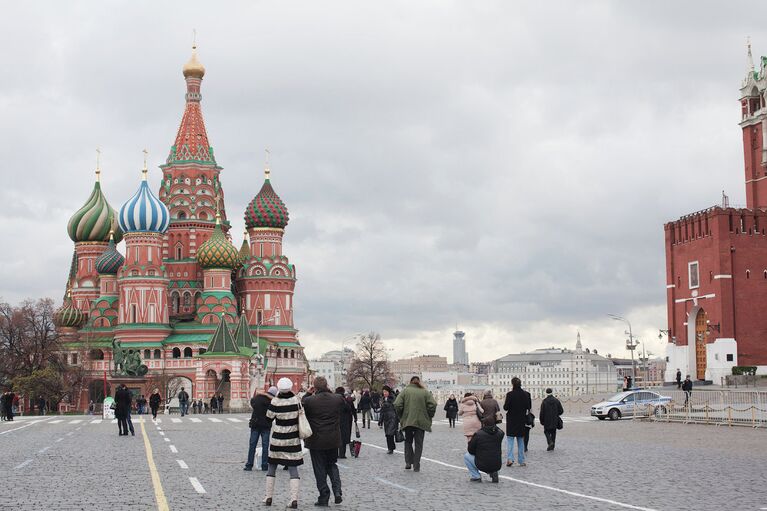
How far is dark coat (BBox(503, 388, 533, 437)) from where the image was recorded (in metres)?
18.8

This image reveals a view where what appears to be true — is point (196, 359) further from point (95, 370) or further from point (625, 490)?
point (625, 490)

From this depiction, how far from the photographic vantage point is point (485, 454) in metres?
15.4

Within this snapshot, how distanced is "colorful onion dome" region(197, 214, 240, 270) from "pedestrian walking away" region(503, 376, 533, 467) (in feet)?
233

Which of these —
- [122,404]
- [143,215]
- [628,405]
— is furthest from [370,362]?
[122,404]

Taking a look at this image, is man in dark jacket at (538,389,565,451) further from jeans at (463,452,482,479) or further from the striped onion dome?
the striped onion dome

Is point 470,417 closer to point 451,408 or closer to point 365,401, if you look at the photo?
point 365,401

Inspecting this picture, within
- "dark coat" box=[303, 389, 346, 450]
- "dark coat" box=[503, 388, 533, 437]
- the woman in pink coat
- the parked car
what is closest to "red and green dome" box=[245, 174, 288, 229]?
the parked car

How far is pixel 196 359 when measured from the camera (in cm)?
8219

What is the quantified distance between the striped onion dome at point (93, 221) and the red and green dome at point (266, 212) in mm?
12877

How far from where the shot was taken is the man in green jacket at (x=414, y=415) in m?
17.9

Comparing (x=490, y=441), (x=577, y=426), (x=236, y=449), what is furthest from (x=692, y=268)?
(x=490, y=441)

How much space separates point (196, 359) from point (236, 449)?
60.2 meters

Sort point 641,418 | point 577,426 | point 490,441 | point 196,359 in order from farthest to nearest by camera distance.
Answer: point 196,359, point 641,418, point 577,426, point 490,441

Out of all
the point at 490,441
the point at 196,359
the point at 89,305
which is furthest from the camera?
the point at 89,305
